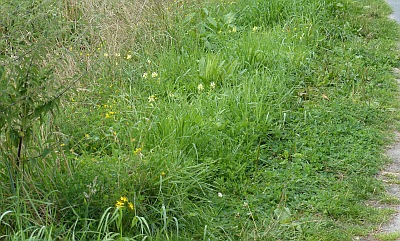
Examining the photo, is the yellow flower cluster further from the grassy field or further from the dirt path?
the dirt path

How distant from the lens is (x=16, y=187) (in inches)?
167

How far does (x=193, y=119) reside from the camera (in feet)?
18.7

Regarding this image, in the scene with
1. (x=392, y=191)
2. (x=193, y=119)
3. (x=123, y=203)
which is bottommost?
(x=392, y=191)

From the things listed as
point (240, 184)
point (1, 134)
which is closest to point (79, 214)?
point (1, 134)

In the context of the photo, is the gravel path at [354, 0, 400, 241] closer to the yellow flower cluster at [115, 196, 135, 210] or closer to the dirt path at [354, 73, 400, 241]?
the dirt path at [354, 73, 400, 241]

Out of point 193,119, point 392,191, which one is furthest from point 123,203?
point 392,191

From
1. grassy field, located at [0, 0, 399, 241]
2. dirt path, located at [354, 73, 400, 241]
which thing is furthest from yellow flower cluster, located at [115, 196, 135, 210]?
dirt path, located at [354, 73, 400, 241]

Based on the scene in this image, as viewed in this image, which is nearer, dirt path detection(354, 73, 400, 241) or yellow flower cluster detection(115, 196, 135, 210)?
yellow flower cluster detection(115, 196, 135, 210)

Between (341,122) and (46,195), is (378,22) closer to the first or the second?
(341,122)

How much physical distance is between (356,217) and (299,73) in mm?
2499

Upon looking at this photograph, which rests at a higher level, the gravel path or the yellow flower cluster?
the yellow flower cluster

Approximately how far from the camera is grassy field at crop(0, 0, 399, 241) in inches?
170

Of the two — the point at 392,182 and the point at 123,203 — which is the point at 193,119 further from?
the point at 392,182

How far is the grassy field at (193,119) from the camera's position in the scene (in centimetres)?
432
